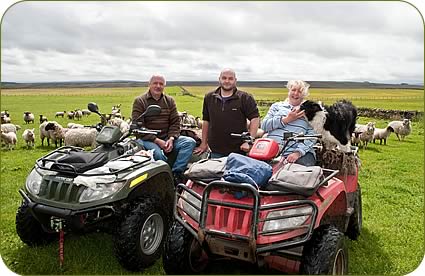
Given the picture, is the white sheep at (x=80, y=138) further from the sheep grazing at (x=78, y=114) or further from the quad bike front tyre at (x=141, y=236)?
the sheep grazing at (x=78, y=114)

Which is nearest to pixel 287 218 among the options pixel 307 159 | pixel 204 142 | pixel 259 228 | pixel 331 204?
pixel 259 228

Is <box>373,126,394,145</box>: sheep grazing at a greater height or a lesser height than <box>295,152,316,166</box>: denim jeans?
lesser

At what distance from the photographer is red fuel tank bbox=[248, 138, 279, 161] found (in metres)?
4.20

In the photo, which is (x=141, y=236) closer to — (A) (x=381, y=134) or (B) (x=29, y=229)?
(B) (x=29, y=229)

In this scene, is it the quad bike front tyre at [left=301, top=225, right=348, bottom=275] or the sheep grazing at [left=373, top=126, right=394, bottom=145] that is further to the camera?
the sheep grazing at [left=373, top=126, right=394, bottom=145]

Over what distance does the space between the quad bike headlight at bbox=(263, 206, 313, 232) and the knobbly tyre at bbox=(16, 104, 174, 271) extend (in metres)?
1.47

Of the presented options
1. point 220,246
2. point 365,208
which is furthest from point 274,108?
point 365,208

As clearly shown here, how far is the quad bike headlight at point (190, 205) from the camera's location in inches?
152

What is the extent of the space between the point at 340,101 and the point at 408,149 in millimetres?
12384

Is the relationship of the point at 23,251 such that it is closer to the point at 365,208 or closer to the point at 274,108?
the point at 274,108

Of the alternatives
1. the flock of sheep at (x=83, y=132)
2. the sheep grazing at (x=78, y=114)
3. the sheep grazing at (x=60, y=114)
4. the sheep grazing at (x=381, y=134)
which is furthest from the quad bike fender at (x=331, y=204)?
the sheep grazing at (x=60, y=114)

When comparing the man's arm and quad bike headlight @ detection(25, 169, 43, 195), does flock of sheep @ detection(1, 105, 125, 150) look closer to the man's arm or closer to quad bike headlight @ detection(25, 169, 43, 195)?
the man's arm

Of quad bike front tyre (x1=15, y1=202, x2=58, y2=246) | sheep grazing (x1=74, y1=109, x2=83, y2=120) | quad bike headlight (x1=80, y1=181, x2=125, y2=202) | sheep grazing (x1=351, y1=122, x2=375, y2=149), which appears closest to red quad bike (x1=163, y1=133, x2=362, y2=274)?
quad bike headlight (x1=80, y1=181, x2=125, y2=202)

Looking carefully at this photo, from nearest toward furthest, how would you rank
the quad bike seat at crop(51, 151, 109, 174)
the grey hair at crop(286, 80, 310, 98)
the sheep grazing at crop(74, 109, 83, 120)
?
1. the quad bike seat at crop(51, 151, 109, 174)
2. the grey hair at crop(286, 80, 310, 98)
3. the sheep grazing at crop(74, 109, 83, 120)
